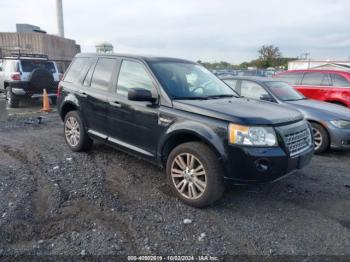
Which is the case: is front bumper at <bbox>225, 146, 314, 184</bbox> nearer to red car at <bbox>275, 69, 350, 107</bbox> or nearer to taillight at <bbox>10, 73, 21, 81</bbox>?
red car at <bbox>275, 69, 350, 107</bbox>

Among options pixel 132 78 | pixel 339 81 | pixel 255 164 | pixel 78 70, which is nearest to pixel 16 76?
pixel 78 70

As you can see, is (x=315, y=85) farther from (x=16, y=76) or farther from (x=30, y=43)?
(x=30, y=43)

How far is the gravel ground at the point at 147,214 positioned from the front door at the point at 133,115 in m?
0.57

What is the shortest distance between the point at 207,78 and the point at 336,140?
9.73 feet

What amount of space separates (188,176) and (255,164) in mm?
856

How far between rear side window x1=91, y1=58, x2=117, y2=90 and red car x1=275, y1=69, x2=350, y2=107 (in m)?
6.57

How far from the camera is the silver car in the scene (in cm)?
581

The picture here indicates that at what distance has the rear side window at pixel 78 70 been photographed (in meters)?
5.32

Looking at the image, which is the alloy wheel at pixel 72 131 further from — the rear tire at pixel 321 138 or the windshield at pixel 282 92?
the rear tire at pixel 321 138

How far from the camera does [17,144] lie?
245 inches

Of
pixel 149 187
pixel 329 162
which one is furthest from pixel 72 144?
pixel 329 162

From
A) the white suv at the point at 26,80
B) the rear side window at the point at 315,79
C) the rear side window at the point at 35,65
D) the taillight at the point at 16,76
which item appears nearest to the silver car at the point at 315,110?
the rear side window at the point at 315,79

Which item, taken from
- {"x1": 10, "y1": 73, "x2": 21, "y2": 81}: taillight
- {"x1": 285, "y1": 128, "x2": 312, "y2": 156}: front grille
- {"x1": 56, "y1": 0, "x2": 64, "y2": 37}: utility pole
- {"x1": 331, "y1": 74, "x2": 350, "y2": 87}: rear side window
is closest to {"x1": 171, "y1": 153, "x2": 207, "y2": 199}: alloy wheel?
{"x1": 285, "y1": 128, "x2": 312, "y2": 156}: front grille

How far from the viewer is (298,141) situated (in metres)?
3.74
